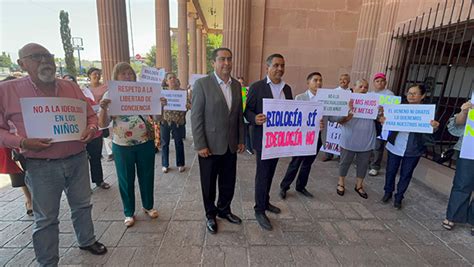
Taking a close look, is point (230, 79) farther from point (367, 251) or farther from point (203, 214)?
point (367, 251)

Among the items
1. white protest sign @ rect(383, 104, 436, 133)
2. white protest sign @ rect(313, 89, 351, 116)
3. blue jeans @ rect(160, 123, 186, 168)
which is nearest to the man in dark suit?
white protest sign @ rect(313, 89, 351, 116)

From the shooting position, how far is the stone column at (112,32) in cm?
525

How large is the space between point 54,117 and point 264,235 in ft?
8.26

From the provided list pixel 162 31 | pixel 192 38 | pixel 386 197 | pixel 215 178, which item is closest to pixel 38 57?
pixel 215 178

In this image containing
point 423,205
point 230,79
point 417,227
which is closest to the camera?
point 230,79

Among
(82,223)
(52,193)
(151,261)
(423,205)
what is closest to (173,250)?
(151,261)

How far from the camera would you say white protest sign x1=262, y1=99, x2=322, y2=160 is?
2.77 m

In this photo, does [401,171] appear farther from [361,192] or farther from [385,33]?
[385,33]

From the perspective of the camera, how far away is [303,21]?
6.62 m

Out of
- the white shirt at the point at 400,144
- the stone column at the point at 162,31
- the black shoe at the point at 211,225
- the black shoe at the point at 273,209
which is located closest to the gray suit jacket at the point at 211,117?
the black shoe at the point at 211,225

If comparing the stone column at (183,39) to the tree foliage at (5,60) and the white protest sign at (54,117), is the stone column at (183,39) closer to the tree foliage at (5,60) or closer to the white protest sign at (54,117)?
the white protest sign at (54,117)

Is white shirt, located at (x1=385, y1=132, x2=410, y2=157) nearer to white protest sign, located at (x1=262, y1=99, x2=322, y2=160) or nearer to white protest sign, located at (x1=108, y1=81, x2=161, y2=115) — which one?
white protest sign, located at (x1=262, y1=99, x2=322, y2=160)

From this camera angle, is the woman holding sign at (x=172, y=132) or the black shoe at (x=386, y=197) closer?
the black shoe at (x=386, y=197)

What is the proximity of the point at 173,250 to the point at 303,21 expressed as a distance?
655cm
